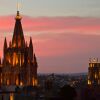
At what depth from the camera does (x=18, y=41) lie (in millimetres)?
132125

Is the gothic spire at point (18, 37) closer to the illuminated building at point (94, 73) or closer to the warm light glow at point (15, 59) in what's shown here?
the warm light glow at point (15, 59)

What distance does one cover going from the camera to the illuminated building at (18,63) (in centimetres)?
13000

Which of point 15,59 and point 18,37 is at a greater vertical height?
point 18,37

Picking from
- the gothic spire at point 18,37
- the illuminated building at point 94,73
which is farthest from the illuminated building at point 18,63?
the illuminated building at point 94,73

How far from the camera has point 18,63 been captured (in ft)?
427

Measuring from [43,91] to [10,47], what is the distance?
53.7 feet

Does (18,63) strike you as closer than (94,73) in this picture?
Yes

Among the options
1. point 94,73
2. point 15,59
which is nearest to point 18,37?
point 15,59

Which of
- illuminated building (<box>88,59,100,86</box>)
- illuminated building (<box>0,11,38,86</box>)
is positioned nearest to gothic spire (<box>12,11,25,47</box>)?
illuminated building (<box>0,11,38,86</box>)

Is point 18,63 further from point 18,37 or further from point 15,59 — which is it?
point 18,37

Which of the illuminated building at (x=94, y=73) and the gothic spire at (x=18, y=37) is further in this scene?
the illuminated building at (x=94, y=73)

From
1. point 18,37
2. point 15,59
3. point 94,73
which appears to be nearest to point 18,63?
point 15,59

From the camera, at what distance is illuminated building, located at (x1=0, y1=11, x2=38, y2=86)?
427 ft

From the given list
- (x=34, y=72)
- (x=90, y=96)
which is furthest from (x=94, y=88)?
(x=34, y=72)
